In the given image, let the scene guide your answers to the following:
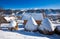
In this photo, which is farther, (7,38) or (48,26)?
(48,26)

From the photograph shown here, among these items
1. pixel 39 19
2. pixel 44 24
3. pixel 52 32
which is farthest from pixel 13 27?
pixel 39 19

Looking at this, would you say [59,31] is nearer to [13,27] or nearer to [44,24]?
[44,24]

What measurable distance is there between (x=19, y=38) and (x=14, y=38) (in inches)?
22.7

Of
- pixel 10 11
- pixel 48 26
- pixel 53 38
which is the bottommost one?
pixel 53 38

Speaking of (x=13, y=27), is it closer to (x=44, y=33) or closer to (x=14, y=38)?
(x=44, y=33)

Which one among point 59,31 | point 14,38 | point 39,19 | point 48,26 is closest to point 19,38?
point 14,38

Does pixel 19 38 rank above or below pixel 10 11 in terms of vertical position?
below

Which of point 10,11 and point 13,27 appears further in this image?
point 10,11

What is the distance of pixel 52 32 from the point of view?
59.3ft

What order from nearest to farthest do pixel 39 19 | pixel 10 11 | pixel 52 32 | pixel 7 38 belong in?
pixel 7 38
pixel 52 32
pixel 39 19
pixel 10 11

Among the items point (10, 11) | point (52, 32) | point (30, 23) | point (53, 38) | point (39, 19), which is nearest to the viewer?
point (53, 38)

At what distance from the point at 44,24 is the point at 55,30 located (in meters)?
1.95

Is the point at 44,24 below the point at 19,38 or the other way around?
the other way around

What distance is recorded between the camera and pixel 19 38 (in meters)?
14.2
